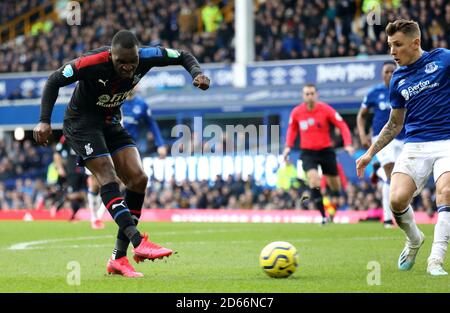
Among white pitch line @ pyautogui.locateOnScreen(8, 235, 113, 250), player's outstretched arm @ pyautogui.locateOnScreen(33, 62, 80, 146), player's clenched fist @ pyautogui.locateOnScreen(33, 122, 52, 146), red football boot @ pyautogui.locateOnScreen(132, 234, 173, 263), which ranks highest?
player's outstretched arm @ pyautogui.locateOnScreen(33, 62, 80, 146)

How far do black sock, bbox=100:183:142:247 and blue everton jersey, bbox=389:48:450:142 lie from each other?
9.03 feet

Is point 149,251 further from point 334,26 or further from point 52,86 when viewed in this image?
point 334,26

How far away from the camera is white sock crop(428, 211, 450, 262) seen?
28.1ft

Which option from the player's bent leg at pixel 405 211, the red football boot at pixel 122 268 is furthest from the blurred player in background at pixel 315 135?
the red football boot at pixel 122 268

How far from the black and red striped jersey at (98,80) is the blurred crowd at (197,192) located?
11.4m

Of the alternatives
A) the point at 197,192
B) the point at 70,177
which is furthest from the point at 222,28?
the point at 70,177

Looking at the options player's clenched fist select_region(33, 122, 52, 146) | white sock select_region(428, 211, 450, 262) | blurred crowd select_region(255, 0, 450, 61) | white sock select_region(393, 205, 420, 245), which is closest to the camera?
white sock select_region(428, 211, 450, 262)

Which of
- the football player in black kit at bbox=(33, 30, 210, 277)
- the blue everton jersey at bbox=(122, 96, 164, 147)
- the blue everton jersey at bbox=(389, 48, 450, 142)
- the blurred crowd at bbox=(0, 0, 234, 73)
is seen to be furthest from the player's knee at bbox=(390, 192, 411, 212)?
the blurred crowd at bbox=(0, 0, 234, 73)

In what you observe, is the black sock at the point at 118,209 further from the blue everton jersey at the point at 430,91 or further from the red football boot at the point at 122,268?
the blue everton jersey at the point at 430,91

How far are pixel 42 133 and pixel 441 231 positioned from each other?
11.9 feet

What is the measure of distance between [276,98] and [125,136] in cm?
1714

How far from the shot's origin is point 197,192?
25453mm

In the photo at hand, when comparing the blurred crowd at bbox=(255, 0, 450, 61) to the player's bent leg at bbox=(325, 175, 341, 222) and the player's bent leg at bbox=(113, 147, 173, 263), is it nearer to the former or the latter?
the player's bent leg at bbox=(325, 175, 341, 222)

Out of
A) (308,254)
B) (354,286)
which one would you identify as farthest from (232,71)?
(354,286)
